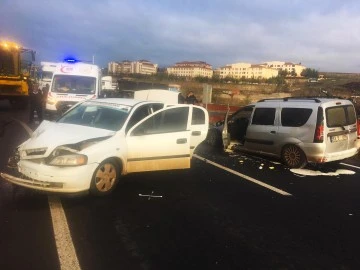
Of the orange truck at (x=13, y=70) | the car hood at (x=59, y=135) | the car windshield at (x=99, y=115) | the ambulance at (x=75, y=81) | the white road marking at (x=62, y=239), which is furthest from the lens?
the orange truck at (x=13, y=70)

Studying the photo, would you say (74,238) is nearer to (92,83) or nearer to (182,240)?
(182,240)

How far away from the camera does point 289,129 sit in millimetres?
9398

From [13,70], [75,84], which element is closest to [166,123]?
[75,84]

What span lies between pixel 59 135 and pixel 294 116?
5745mm

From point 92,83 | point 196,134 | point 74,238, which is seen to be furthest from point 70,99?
point 74,238

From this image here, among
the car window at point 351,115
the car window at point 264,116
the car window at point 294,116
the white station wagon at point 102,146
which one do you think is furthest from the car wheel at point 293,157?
the white station wagon at point 102,146

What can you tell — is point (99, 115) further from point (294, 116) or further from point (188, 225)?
point (294, 116)

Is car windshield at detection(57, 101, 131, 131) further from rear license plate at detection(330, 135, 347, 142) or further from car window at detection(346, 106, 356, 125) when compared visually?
car window at detection(346, 106, 356, 125)

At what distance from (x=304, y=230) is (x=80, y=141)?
141 inches

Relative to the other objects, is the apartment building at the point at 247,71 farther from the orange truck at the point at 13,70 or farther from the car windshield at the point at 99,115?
the car windshield at the point at 99,115

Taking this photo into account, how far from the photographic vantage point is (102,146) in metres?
6.12

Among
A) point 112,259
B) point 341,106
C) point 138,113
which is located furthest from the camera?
point 341,106

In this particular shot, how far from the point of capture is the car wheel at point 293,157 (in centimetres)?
916

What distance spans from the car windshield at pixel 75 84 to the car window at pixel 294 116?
911 cm
